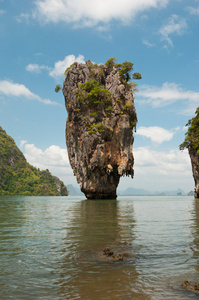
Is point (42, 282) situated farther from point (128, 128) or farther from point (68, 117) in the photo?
point (68, 117)

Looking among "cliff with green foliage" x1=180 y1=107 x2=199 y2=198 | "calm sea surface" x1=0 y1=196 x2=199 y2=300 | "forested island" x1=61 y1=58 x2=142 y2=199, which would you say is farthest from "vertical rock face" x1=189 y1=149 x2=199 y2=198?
"calm sea surface" x1=0 y1=196 x2=199 y2=300

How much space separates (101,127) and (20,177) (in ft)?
306

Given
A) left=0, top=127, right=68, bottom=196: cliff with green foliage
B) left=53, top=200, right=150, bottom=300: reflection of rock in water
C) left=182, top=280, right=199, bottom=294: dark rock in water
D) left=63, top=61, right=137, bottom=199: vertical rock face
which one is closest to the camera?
left=53, top=200, right=150, bottom=300: reflection of rock in water

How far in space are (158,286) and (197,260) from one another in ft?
7.50

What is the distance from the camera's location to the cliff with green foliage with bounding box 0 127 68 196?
117 m

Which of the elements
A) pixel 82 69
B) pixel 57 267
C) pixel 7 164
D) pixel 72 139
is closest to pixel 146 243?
pixel 57 267

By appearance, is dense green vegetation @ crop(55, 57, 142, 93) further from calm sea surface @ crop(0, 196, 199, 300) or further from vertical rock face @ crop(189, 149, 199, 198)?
calm sea surface @ crop(0, 196, 199, 300)

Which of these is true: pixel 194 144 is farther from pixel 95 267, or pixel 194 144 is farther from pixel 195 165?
pixel 95 267

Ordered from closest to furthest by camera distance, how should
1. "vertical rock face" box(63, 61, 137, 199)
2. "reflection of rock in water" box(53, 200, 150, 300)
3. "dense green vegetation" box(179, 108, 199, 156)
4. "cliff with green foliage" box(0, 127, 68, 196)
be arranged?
"reflection of rock in water" box(53, 200, 150, 300), "vertical rock face" box(63, 61, 137, 199), "dense green vegetation" box(179, 108, 199, 156), "cliff with green foliage" box(0, 127, 68, 196)

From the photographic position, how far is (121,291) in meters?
4.34

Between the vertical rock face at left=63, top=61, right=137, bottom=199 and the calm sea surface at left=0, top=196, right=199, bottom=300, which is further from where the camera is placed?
the vertical rock face at left=63, top=61, right=137, bottom=199

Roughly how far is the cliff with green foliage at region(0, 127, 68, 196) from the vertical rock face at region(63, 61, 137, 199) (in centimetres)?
7408

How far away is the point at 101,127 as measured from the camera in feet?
144

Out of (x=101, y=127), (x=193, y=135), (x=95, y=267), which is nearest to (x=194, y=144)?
(x=193, y=135)
